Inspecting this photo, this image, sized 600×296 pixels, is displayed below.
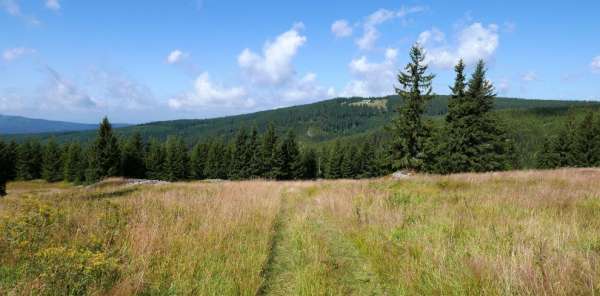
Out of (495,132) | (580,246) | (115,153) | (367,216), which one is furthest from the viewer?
(115,153)

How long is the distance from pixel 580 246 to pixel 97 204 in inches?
369

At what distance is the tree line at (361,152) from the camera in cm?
2644

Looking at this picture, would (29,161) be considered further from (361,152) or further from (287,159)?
(361,152)

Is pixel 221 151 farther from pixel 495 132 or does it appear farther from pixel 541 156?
pixel 541 156

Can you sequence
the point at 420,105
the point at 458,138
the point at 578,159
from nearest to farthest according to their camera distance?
the point at 420,105, the point at 458,138, the point at 578,159

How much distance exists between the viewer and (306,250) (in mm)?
5016

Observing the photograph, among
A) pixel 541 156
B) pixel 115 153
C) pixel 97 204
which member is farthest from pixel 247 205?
pixel 541 156

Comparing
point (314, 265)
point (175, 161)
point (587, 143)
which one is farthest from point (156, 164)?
point (587, 143)

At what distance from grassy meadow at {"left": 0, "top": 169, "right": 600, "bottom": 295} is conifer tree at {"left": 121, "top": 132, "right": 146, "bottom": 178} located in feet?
212

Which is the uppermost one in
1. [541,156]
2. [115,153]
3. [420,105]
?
[420,105]

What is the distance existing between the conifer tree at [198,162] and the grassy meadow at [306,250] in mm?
70090

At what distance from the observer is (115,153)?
5166 centimetres

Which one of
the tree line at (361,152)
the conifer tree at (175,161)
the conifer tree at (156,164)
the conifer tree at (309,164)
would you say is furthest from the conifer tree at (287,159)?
the conifer tree at (156,164)

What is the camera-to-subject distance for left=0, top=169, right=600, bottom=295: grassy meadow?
3275 mm
